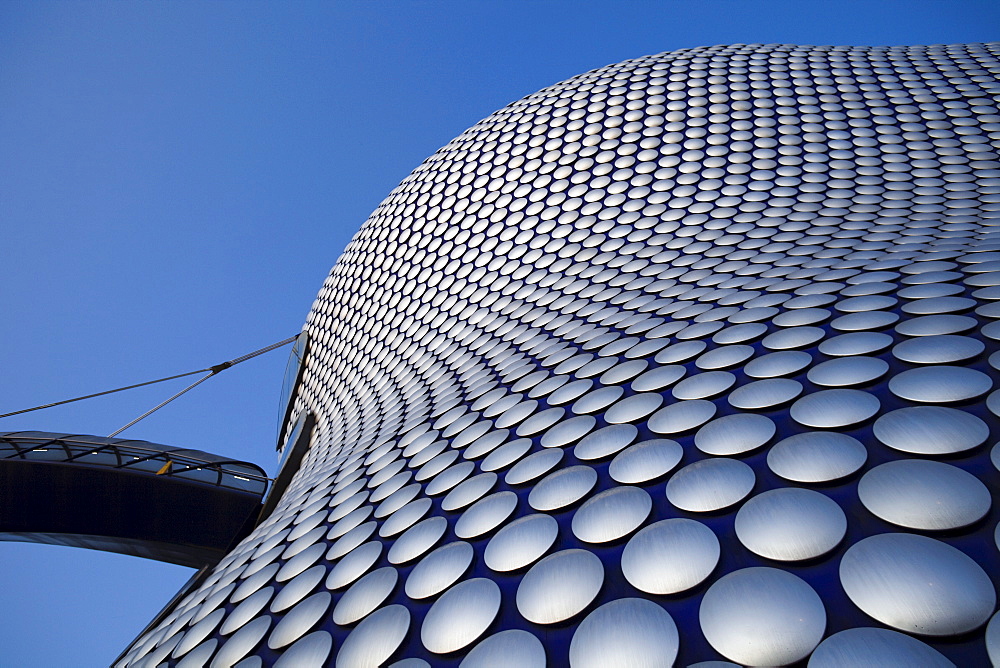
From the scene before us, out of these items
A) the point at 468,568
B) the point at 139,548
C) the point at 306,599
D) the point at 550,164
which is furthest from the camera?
the point at 550,164

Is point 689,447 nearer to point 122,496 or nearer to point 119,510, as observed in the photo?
point 122,496

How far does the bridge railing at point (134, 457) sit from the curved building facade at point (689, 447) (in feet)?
7.85

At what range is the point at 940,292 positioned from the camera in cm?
427

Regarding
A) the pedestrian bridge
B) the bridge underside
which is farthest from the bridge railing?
the bridge underside

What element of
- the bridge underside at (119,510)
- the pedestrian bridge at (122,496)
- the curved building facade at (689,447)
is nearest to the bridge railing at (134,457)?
the pedestrian bridge at (122,496)

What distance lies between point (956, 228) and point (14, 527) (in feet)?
45.8

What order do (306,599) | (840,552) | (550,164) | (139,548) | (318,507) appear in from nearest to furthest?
(840,552) < (306,599) < (318,507) < (139,548) < (550,164)

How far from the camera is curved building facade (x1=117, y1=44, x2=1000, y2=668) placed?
2.19 m

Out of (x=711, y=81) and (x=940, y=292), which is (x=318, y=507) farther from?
(x=711, y=81)

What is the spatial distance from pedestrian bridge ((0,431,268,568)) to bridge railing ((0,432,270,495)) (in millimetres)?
15

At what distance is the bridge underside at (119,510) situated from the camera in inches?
398

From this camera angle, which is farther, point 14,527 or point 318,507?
point 14,527

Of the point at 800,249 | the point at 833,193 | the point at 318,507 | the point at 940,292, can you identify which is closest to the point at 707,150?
Answer: the point at 833,193

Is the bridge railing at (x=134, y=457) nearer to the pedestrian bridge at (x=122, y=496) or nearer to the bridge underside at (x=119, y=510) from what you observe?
the pedestrian bridge at (x=122, y=496)
